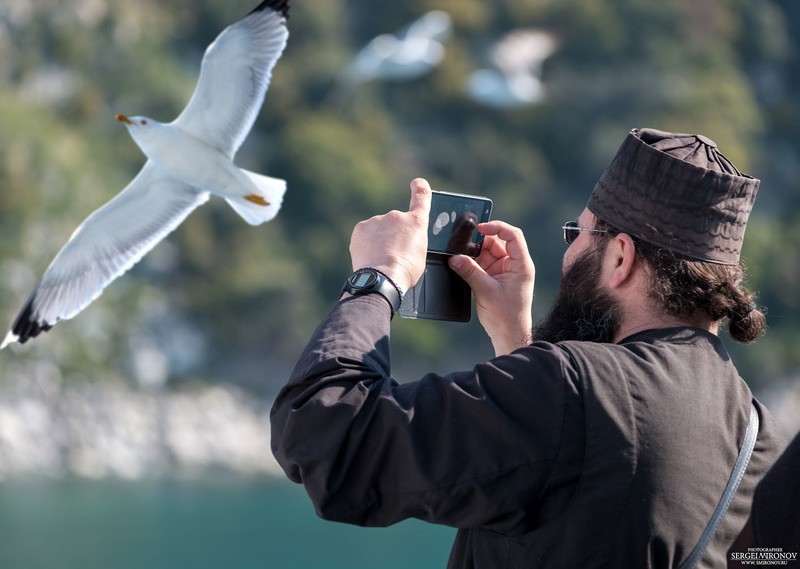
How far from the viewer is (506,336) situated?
1.29 m

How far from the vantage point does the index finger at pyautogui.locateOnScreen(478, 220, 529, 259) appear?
1289mm

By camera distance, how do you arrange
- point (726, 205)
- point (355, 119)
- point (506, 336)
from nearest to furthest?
point (726, 205) < point (506, 336) < point (355, 119)

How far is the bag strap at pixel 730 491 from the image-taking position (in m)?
1.01

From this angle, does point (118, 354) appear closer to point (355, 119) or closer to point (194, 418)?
point (194, 418)

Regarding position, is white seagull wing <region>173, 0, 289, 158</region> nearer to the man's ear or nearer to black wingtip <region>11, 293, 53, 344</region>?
black wingtip <region>11, 293, 53, 344</region>

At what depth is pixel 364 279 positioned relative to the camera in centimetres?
110

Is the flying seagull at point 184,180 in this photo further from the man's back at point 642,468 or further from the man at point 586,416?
the man's back at point 642,468

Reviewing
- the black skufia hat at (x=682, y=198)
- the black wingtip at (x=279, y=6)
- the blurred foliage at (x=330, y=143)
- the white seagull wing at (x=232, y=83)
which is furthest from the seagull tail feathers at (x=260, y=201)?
the blurred foliage at (x=330, y=143)

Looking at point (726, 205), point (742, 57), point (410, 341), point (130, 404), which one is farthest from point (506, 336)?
point (742, 57)

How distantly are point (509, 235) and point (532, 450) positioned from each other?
0.37m

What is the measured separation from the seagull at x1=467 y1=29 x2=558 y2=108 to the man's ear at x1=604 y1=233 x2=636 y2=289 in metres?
16.0

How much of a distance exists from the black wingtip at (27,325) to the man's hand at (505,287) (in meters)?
1.37

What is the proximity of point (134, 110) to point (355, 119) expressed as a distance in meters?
4.29

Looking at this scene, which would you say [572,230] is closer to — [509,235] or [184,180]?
[509,235]
